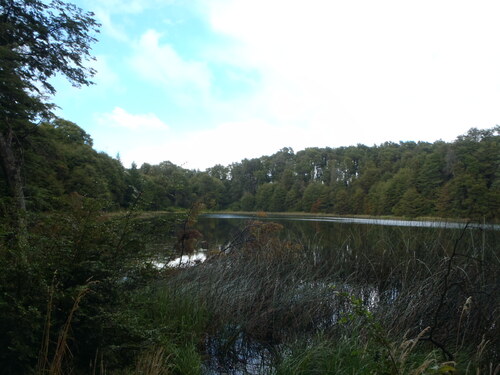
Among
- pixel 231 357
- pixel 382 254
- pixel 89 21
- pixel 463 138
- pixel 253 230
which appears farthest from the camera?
pixel 463 138

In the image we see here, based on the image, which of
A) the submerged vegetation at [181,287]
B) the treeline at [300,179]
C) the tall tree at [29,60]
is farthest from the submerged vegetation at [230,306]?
the tall tree at [29,60]

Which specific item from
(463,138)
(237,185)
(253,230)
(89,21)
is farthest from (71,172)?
(237,185)

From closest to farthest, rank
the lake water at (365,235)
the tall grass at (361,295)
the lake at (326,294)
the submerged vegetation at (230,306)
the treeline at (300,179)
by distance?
the submerged vegetation at (230,306) → the tall grass at (361,295) → the lake at (326,294) → the treeline at (300,179) → the lake water at (365,235)

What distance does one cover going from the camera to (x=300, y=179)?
10569 centimetres

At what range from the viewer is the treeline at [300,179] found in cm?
495

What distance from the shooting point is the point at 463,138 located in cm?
5575

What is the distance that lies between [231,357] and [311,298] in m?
1.63

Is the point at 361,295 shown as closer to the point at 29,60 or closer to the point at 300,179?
the point at 29,60

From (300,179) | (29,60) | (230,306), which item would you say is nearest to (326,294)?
(230,306)

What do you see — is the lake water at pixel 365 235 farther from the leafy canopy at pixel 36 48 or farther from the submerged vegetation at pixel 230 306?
the leafy canopy at pixel 36 48

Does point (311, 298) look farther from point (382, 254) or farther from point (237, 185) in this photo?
point (237, 185)

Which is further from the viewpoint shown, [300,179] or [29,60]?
[300,179]

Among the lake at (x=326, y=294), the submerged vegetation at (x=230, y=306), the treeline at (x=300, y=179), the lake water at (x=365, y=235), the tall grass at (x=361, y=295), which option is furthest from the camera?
the lake water at (x=365, y=235)

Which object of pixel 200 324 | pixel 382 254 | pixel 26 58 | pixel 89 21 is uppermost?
pixel 89 21
